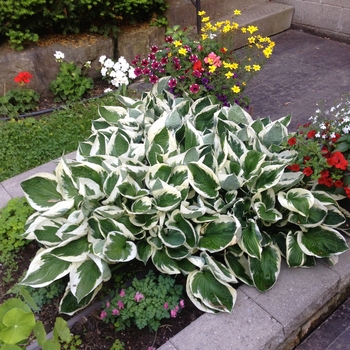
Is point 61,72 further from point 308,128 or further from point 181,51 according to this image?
point 308,128

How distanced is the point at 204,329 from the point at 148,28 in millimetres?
3429

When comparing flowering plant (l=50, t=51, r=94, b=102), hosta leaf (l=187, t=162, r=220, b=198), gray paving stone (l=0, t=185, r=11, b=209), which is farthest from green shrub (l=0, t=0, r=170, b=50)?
hosta leaf (l=187, t=162, r=220, b=198)

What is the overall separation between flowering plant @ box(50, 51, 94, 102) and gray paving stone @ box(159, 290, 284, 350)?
2652 mm

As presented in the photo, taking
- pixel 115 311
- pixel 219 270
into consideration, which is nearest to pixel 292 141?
pixel 219 270

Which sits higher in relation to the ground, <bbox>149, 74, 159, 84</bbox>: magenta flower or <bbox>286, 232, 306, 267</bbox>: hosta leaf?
<bbox>149, 74, 159, 84</bbox>: magenta flower

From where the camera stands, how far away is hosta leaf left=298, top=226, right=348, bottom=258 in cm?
205

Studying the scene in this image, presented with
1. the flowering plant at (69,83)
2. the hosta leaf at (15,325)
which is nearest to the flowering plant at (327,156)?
the hosta leaf at (15,325)

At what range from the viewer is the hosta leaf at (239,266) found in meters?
2.04

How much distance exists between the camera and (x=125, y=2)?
397cm

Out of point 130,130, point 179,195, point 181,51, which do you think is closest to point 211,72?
point 181,51

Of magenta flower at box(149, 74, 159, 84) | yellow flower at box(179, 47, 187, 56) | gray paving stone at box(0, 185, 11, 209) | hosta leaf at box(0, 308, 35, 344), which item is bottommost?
gray paving stone at box(0, 185, 11, 209)

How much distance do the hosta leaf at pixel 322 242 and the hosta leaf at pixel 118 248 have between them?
2.79 feet

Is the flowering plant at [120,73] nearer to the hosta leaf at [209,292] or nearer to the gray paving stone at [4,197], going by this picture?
the gray paving stone at [4,197]

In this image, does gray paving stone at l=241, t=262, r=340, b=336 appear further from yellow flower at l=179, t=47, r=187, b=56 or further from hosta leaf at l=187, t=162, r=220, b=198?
yellow flower at l=179, t=47, r=187, b=56
